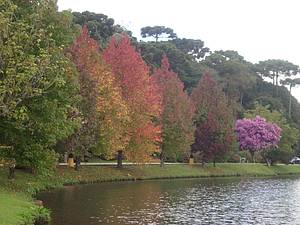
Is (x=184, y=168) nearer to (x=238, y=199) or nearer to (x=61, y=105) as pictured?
(x=238, y=199)

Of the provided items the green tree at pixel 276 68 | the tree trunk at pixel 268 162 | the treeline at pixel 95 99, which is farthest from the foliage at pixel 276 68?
the tree trunk at pixel 268 162

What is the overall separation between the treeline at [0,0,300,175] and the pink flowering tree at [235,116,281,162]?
2.76m

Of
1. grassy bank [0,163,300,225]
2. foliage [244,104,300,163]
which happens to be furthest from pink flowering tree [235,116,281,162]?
grassy bank [0,163,300,225]

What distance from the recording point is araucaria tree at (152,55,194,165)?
219 ft

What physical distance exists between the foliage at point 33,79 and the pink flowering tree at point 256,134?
5778 centimetres

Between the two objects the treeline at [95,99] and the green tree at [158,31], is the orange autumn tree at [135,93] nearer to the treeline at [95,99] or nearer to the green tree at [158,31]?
the treeline at [95,99]

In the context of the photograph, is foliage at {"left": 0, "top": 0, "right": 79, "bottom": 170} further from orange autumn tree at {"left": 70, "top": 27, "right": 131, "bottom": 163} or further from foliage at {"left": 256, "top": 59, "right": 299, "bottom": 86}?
foliage at {"left": 256, "top": 59, "right": 299, "bottom": 86}

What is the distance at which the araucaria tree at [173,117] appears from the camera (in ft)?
219

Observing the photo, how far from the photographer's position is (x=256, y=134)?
302 feet

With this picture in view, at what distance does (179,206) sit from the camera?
3469cm

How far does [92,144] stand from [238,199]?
15.1m

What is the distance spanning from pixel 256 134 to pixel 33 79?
75500 mm

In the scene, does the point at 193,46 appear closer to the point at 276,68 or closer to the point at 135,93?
the point at 276,68

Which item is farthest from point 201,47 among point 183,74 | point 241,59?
point 183,74
